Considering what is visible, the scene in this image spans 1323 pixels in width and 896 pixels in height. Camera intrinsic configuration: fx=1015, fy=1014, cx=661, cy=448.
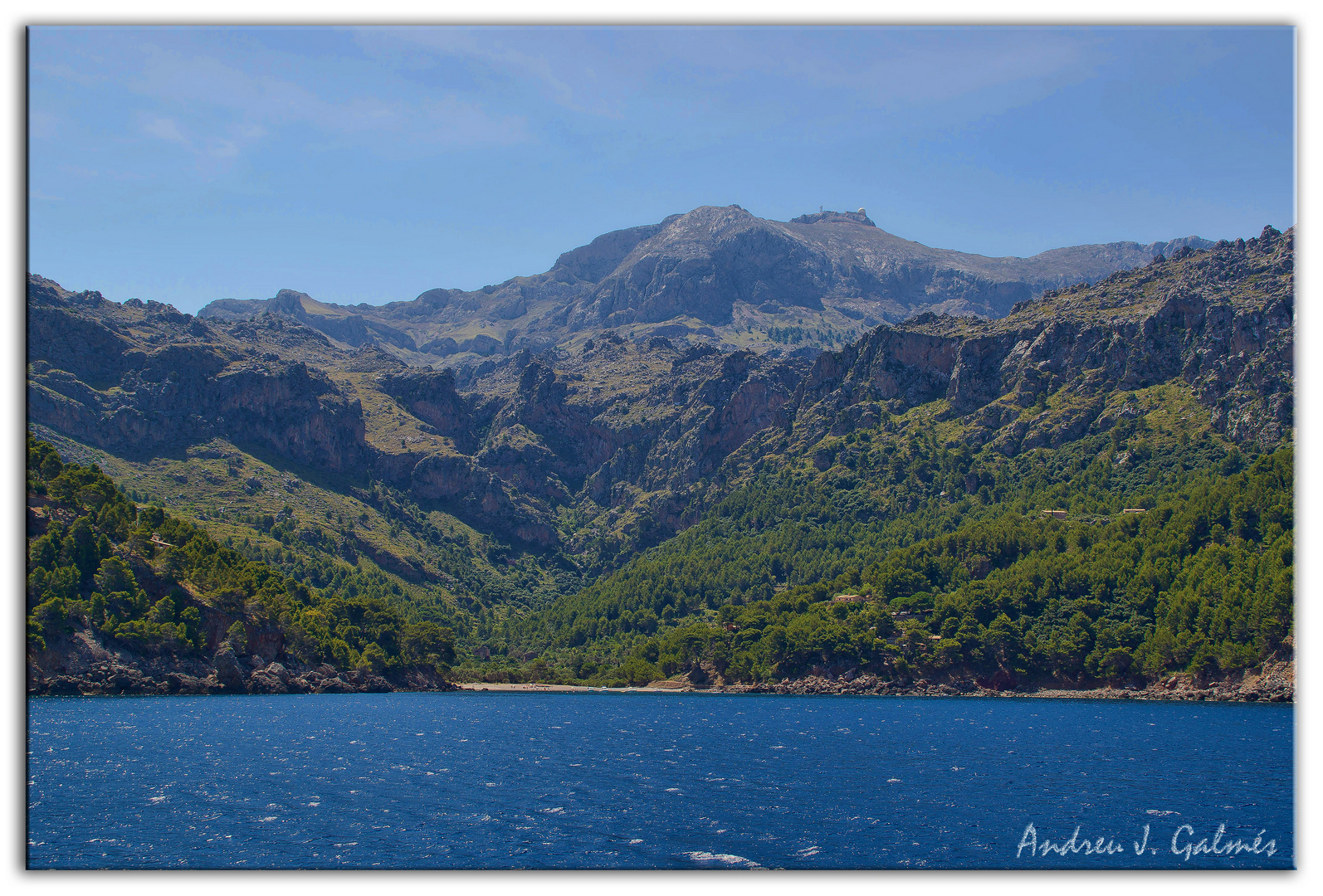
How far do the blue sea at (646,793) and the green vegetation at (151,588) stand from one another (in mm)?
17290

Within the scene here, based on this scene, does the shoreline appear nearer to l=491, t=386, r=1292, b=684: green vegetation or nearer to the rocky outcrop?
l=491, t=386, r=1292, b=684: green vegetation

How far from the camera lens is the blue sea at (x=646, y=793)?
136 feet

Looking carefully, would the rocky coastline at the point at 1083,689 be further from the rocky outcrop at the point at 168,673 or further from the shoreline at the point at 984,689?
the rocky outcrop at the point at 168,673

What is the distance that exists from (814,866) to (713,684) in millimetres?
→ 147317

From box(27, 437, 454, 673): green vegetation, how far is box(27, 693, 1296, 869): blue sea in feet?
56.7

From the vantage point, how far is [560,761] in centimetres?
7131

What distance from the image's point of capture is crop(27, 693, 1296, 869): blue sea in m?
41.5

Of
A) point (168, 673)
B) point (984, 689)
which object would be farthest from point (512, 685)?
point (984, 689)

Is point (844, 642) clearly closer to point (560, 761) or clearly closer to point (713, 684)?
point (713, 684)
